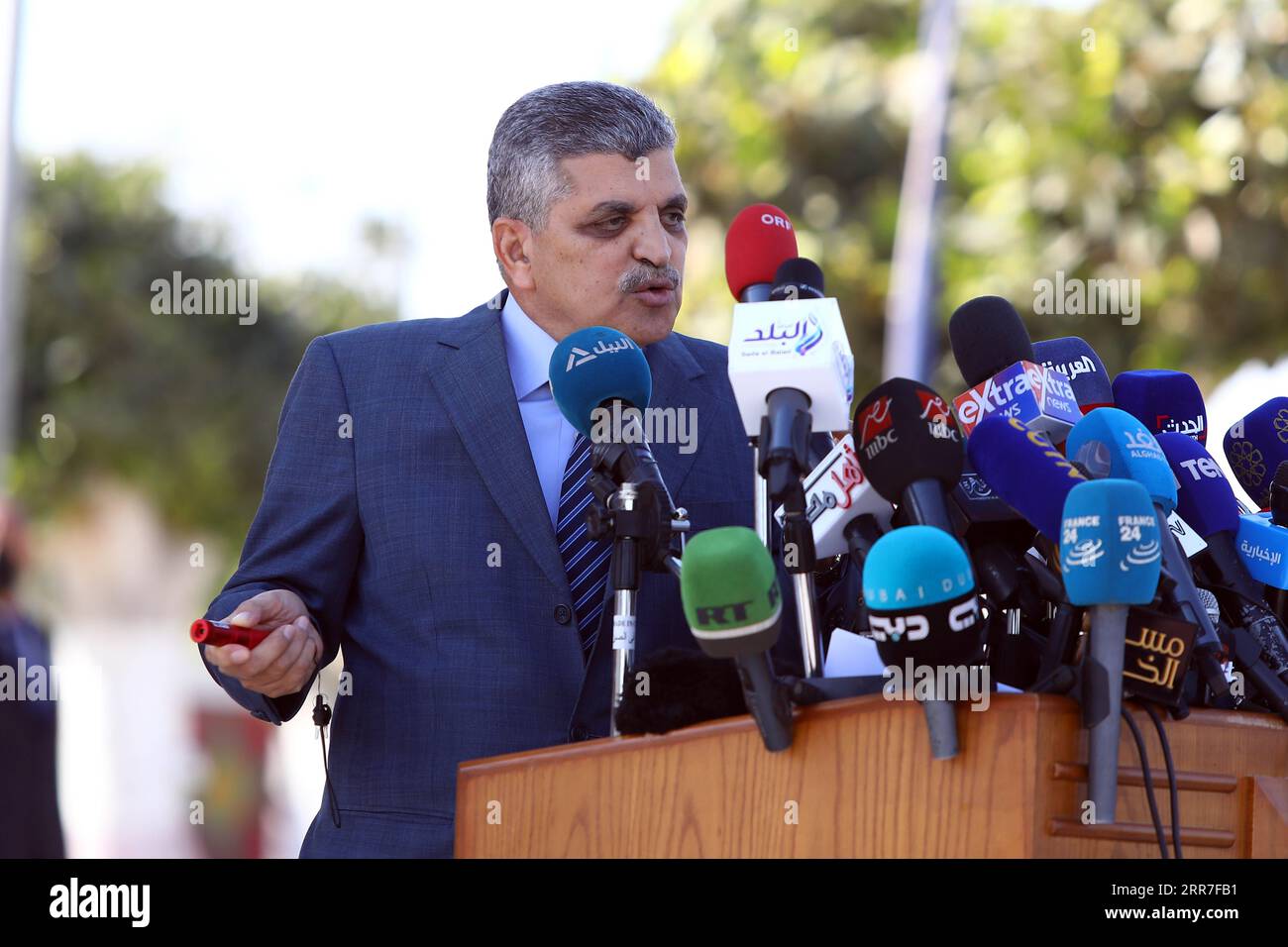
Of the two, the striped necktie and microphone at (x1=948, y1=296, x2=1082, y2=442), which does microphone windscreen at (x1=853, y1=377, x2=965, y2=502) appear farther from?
the striped necktie

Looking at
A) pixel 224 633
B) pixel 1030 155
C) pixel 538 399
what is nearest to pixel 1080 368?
pixel 538 399

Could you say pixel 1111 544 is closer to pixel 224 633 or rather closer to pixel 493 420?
pixel 224 633

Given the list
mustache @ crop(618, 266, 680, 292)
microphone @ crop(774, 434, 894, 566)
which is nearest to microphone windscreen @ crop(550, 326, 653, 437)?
microphone @ crop(774, 434, 894, 566)

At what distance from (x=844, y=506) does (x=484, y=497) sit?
0.82 m

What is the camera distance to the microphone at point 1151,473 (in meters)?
1.79

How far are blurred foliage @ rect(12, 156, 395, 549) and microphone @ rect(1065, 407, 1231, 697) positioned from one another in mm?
15056

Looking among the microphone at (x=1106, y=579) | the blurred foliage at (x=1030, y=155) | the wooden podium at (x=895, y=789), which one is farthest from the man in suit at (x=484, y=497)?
the blurred foliage at (x=1030, y=155)

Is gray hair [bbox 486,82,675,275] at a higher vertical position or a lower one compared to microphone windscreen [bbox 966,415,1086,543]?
higher

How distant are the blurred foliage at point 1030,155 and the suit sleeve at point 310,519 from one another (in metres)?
6.48

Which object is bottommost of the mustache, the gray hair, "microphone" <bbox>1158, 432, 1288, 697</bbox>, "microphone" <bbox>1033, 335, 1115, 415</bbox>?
"microphone" <bbox>1158, 432, 1288, 697</bbox>

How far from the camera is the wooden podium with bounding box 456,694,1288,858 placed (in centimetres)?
162

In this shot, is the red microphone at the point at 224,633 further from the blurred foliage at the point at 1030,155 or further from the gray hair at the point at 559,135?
the blurred foliage at the point at 1030,155

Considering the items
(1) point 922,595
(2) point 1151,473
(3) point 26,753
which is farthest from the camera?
(3) point 26,753

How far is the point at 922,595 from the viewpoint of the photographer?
1536 mm
